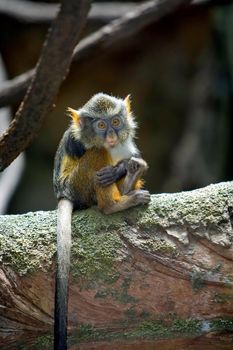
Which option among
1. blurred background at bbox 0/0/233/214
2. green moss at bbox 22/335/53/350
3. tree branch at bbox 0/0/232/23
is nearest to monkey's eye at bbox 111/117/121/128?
green moss at bbox 22/335/53/350

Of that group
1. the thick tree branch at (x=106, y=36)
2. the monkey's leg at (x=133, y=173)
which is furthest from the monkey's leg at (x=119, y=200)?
the thick tree branch at (x=106, y=36)

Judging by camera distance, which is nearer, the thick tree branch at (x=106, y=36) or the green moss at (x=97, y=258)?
the green moss at (x=97, y=258)

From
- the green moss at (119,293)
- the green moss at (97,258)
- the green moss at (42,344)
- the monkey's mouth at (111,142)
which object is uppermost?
the monkey's mouth at (111,142)

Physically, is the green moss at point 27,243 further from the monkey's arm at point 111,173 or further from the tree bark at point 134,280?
the monkey's arm at point 111,173

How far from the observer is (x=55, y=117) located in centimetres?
891

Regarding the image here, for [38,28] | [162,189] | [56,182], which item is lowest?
[56,182]

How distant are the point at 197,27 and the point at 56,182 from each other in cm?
559

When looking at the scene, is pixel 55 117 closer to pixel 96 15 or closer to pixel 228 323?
pixel 96 15

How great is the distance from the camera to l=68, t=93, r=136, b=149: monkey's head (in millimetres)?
3973

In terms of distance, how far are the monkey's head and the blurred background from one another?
4692mm

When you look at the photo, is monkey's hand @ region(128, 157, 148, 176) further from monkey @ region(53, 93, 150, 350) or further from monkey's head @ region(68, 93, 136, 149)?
monkey's head @ region(68, 93, 136, 149)

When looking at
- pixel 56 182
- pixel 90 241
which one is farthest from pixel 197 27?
pixel 90 241

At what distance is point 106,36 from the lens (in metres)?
5.40

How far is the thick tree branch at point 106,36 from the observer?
5.20m
